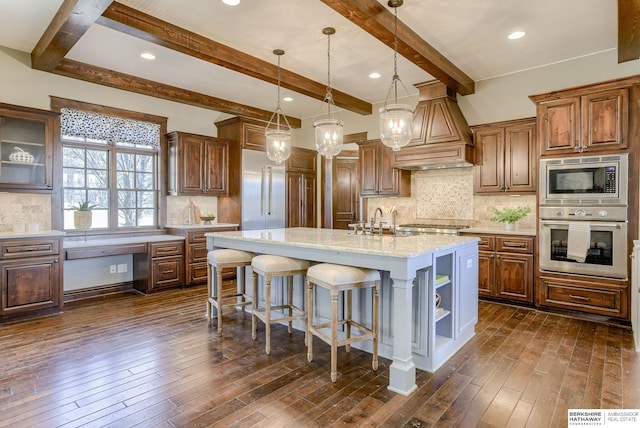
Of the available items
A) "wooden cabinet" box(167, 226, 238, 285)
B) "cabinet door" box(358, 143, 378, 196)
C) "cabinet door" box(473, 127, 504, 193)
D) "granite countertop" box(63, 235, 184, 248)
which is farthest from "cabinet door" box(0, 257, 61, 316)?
"cabinet door" box(473, 127, 504, 193)

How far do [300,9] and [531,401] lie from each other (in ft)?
11.4

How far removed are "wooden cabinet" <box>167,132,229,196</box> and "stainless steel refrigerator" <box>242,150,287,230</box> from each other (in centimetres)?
38

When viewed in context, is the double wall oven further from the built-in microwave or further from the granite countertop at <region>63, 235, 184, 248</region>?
the granite countertop at <region>63, 235, 184, 248</region>

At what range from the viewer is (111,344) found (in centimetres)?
318

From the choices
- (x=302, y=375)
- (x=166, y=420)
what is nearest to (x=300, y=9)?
(x=302, y=375)

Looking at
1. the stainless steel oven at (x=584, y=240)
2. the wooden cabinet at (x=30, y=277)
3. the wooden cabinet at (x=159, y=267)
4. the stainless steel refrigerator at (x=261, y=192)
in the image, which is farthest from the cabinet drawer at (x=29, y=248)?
the stainless steel oven at (x=584, y=240)

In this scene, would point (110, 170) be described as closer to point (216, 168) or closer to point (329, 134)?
point (216, 168)

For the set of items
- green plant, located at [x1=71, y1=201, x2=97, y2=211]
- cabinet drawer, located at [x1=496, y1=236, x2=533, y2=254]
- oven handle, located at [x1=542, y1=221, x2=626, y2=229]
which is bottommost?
cabinet drawer, located at [x1=496, y1=236, x2=533, y2=254]

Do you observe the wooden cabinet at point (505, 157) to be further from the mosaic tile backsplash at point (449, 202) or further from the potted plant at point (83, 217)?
the potted plant at point (83, 217)

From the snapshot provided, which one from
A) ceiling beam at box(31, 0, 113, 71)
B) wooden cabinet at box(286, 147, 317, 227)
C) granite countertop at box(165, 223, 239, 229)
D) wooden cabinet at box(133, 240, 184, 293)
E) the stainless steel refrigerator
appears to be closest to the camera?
ceiling beam at box(31, 0, 113, 71)

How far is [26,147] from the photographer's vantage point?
418cm

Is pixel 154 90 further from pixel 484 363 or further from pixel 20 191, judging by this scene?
pixel 484 363

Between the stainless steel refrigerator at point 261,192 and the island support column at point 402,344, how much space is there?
4132 mm

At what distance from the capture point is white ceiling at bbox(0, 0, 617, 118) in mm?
3219
